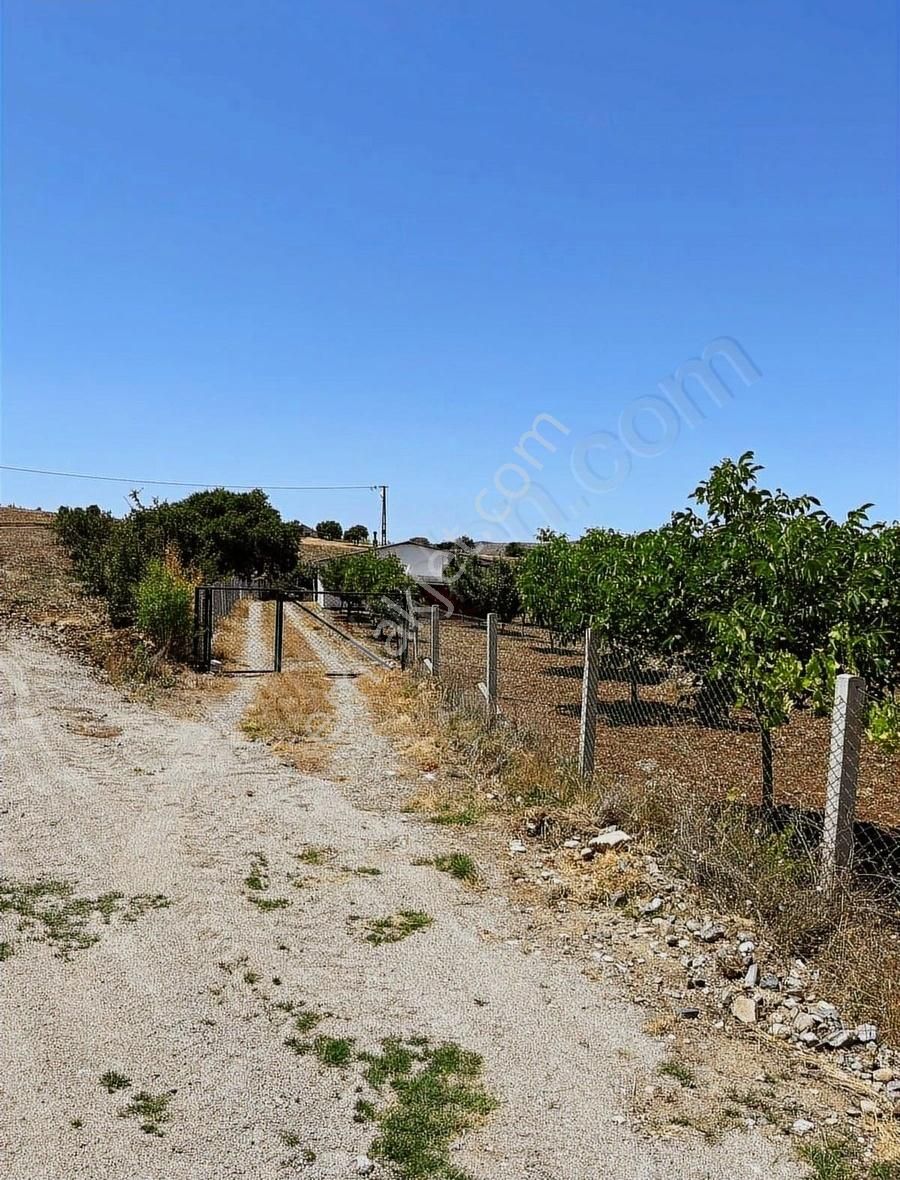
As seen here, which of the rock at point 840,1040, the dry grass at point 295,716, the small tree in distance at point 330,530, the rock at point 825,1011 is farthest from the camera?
the small tree in distance at point 330,530

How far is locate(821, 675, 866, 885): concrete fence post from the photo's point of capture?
4836mm

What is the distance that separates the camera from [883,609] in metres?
6.36

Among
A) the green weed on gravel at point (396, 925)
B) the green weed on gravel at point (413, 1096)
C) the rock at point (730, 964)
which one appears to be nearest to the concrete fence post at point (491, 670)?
the green weed on gravel at point (396, 925)

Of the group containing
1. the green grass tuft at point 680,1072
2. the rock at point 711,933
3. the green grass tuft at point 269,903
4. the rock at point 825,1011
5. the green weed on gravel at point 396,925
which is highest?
the rock at point 711,933

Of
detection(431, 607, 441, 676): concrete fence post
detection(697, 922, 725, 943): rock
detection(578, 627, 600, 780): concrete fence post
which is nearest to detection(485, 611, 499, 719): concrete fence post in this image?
detection(578, 627, 600, 780): concrete fence post

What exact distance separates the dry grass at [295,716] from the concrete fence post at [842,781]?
217 inches

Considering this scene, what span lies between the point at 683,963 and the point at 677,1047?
→ 2.71ft

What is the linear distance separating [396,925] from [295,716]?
22.3 feet

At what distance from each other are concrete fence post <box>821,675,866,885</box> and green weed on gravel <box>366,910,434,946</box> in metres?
2.35

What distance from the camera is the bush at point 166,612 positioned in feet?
50.8

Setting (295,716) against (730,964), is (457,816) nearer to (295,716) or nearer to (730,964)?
(730,964)

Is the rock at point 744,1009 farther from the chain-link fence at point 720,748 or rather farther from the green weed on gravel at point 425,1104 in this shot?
the green weed on gravel at point 425,1104

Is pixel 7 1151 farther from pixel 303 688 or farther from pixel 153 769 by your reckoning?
pixel 303 688

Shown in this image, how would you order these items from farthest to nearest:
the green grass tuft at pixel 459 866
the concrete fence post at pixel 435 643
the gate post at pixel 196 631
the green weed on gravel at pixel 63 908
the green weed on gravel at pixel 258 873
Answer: the gate post at pixel 196 631
the concrete fence post at pixel 435 643
the green grass tuft at pixel 459 866
the green weed on gravel at pixel 258 873
the green weed on gravel at pixel 63 908
